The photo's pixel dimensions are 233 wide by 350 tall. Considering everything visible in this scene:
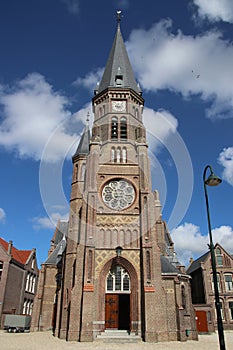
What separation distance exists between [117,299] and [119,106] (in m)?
21.7

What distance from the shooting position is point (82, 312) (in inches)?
819

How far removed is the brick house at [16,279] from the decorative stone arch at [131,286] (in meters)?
14.7

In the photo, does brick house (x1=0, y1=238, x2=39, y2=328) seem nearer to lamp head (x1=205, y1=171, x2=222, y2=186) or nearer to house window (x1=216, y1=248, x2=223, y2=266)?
house window (x1=216, y1=248, x2=223, y2=266)

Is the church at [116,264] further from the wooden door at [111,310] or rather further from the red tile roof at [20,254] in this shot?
the red tile roof at [20,254]

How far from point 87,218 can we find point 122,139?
36.4ft

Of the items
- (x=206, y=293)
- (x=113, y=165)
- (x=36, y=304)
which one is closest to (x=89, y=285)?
(x=36, y=304)

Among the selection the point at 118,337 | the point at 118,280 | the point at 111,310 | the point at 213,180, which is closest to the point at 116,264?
the point at 118,280

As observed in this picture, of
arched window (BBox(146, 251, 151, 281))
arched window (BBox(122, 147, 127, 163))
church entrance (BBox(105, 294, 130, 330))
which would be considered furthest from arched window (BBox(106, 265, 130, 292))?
arched window (BBox(122, 147, 127, 163))

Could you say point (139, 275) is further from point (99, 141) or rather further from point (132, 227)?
point (99, 141)

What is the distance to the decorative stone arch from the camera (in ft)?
71.0

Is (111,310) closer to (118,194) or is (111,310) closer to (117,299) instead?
(117,299)

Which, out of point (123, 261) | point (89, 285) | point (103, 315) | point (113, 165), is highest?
point (113, 165)

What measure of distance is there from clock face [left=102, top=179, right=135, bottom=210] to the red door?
50.9ft

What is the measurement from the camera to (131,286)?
2281cm
